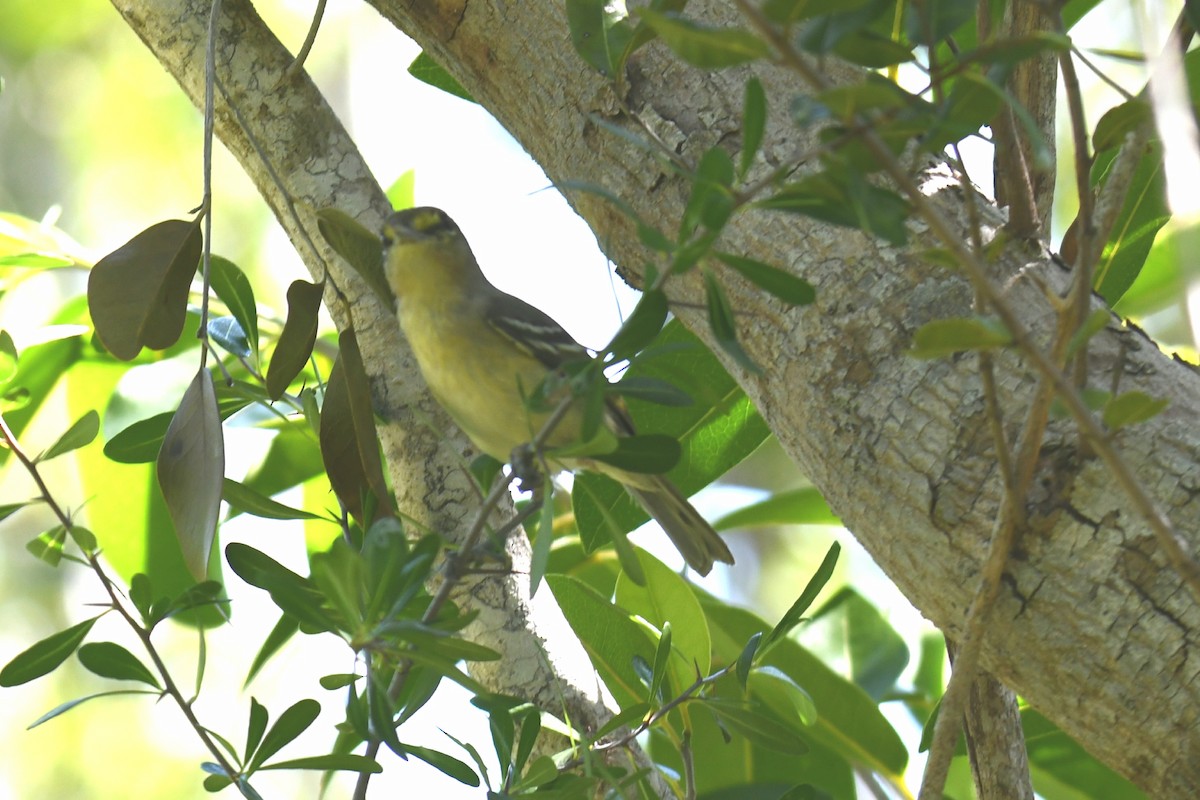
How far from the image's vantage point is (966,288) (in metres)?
1.70

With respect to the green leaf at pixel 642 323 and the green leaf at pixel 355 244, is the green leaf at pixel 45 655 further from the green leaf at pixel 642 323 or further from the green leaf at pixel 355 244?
the green leaf at pixel 642 323

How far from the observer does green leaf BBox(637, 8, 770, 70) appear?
1.01m

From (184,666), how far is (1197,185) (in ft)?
33.0

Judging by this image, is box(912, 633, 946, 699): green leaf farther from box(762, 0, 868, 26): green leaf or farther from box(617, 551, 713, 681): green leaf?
box(762, 0, 868, 26): green leaf

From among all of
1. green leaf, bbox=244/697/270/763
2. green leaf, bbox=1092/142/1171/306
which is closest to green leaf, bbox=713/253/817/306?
green leaf, bbox=244/697/270/763

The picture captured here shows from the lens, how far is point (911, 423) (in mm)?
1654

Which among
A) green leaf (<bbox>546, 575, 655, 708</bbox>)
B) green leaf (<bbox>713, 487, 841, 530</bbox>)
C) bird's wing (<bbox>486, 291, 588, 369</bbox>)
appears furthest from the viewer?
green leaf (<bbox>713, 487, 841, 530</bbox>)

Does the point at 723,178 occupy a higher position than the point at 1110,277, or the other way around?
the point at 1110,277

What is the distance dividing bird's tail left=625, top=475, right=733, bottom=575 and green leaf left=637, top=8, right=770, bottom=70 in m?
1.71

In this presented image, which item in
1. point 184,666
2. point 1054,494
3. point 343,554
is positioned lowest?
point 1054,494

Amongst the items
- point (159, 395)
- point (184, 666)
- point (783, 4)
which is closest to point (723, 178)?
point (783, 4)

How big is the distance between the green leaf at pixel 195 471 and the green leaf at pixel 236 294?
0.99 feet

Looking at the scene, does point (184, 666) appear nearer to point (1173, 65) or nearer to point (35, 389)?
point (35, 389)

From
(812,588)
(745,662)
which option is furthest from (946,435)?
(745,662)
